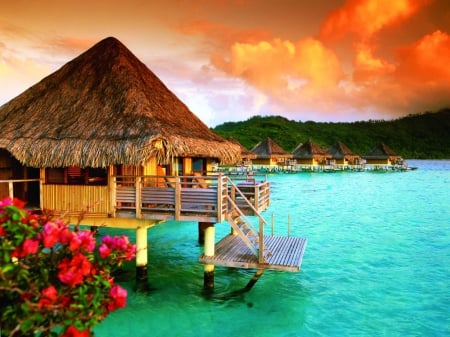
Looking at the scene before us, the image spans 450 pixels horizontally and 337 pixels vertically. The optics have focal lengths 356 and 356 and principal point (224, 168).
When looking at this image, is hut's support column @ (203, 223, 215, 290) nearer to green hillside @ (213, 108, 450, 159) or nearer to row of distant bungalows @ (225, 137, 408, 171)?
row of distant bungalows @ (225, 137, 408, 171)

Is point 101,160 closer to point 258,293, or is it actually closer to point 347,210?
point 258,293

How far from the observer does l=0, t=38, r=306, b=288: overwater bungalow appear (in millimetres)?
9500

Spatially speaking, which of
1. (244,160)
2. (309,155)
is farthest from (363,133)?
(244,160)

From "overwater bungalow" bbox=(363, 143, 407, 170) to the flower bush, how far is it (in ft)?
221

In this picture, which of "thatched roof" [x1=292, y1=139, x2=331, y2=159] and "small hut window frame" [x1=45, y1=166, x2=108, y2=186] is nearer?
"small hut window frame" [x1=45, y1=166, x2=108, y2=186]

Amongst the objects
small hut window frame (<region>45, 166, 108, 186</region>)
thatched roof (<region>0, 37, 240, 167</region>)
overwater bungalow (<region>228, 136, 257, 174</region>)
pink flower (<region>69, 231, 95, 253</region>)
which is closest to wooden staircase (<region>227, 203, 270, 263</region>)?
thatched roof (<region>0, 37, 240, 167</region>)

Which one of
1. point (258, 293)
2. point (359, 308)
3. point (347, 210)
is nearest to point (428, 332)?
point (359, 308)

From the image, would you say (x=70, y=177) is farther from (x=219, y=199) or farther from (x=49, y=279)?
(x=49, y=279)

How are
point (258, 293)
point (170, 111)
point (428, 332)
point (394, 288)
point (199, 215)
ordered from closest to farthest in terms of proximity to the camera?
point (428, 332) → point (199, 215) → point (258, 293) → point (394, 288) → point (170, 111)

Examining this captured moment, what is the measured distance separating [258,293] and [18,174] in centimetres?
906

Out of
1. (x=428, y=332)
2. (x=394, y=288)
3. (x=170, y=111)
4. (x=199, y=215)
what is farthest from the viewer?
(x=170, y=111)

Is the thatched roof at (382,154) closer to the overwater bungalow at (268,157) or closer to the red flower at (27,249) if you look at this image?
the overwater bungalow at (268,157)

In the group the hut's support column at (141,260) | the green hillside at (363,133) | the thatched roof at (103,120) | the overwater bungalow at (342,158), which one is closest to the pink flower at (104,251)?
the thatched roof at (103,120)

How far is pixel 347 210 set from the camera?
2512 centimetres
